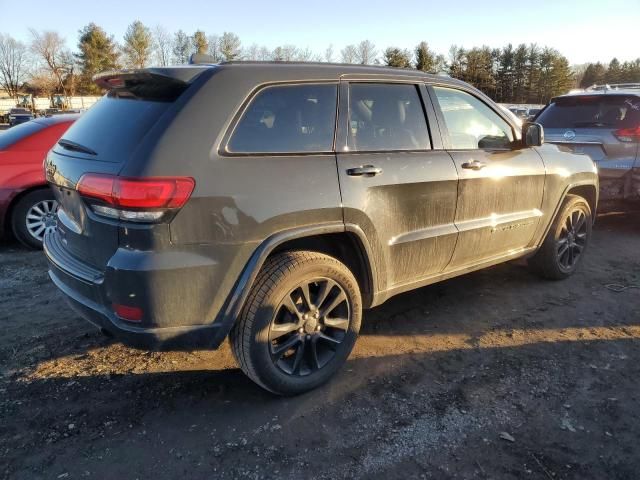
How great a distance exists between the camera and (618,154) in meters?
6.27

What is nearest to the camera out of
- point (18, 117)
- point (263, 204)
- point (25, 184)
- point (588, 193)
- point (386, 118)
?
point (263, 204)

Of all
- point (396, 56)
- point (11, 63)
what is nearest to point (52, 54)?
point (11, 63)

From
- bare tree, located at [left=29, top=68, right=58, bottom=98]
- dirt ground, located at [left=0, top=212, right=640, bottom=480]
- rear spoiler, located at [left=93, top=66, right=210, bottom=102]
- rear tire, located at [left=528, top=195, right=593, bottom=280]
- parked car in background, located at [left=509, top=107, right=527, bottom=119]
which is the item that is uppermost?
bare tree, located at [left=29, top=68, right=58, bottom=98]

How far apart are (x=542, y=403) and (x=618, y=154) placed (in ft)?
15.4

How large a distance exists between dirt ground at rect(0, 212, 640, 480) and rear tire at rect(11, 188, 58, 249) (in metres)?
1.80

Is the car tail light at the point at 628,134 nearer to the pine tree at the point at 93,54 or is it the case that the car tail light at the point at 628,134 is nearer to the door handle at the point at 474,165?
the door handle at the point at 474,165

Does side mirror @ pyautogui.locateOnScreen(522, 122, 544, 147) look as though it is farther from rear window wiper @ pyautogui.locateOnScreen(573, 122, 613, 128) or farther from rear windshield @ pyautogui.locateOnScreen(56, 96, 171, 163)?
rear window wiper @ pyautogui.locateOnScreen(573, 122, 613, 128)

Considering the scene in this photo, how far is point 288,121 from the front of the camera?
109 inches

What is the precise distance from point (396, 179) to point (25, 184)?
452cm

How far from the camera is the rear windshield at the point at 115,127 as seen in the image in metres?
2.46

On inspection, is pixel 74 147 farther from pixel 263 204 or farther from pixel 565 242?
pixel 565 242

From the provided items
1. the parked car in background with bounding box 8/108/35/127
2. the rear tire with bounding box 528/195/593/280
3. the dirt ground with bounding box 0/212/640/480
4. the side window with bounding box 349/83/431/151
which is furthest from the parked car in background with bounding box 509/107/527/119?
the parked car in background with bounding box 8/108/35/127

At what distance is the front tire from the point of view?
266 cm

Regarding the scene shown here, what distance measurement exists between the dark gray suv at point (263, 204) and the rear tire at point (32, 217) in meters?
3.00
